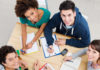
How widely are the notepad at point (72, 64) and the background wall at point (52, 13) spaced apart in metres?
1.00

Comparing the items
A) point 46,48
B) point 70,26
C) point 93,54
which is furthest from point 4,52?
point 93,54

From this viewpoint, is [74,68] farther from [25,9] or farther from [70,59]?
[25,9]

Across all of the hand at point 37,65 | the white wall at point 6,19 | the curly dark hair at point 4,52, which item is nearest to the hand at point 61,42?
the hand at point 37,65

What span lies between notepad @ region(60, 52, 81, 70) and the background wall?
1.00 meters

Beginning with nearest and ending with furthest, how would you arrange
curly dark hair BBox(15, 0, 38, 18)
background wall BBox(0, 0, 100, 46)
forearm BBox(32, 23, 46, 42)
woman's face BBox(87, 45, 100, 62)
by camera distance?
woman's face BBox(87, 45, 100, 62)
curly dark hair BBox(15, 0, 38, 18)
forearm BBox(32, 23, 46, 42)
background wall BBox(0, 0, 100, 46)

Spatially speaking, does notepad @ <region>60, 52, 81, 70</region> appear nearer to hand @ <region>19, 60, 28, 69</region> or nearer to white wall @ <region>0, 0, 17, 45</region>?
hand @ <region>19, 60, 28, 69</region>

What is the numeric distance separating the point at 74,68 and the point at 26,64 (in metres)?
0.55

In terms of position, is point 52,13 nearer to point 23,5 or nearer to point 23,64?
point 23,5

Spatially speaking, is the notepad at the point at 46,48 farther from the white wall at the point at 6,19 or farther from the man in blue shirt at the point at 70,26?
the white wall at the point at 6,19

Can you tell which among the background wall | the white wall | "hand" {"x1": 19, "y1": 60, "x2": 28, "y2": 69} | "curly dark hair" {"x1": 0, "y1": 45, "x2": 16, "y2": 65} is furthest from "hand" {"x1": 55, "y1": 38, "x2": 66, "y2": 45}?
the white wall

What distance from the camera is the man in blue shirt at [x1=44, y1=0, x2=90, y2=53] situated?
4.58 ft

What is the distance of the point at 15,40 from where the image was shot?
1712 mm

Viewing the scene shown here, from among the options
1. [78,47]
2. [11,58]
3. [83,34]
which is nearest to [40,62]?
[11,58]

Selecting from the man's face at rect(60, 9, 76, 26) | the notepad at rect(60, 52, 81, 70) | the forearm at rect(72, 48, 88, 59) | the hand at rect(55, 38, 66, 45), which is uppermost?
the man's face at rect(60, 9, 76, 26)
